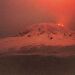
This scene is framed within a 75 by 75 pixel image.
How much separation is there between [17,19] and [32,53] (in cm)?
160

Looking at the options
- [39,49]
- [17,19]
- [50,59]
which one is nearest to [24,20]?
[17,19]

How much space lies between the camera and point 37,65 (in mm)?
960

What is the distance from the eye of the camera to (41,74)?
937mm

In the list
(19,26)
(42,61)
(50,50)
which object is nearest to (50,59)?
(42,61)

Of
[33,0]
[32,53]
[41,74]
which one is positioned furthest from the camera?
[33,0]

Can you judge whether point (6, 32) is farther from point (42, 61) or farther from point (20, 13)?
point (42, 61)

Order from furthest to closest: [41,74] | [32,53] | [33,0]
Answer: [33,0]
[32,53]
[41,74]

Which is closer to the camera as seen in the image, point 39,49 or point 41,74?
point 41,74

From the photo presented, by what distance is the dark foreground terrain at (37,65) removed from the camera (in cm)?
94

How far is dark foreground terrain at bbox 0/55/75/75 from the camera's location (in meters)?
0.94

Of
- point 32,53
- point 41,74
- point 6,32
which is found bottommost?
point 41,74

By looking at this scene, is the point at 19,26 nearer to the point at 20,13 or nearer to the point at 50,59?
the point at 20,13

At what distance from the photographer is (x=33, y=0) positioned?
2.59 m

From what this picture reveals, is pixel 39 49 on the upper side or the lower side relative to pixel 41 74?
upper
